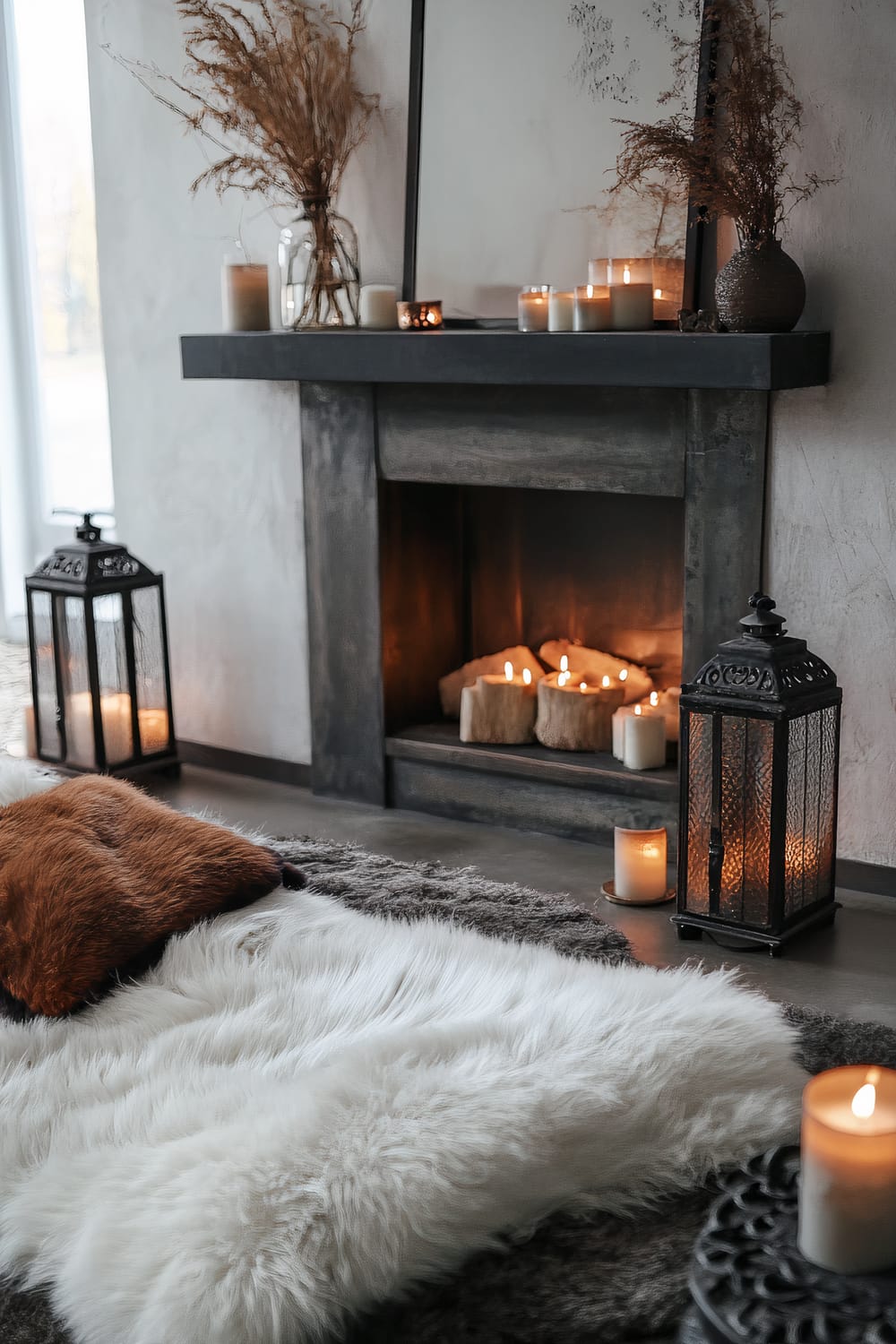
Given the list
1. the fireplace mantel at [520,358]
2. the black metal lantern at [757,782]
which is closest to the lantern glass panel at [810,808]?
the black metal lantern at [757,782]

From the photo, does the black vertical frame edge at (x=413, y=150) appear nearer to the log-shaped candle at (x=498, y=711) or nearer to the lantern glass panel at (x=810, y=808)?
the log-shaped candle at (x=498, y=711)

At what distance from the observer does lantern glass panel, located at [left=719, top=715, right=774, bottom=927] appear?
2543 mm

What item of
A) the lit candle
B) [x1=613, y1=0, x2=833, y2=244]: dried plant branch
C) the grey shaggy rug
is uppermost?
[x1=613, y1=0, x2=833, y2=244]: dried plant branch

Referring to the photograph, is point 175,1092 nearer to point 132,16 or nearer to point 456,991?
point 456,991

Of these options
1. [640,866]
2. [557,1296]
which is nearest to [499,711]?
[640,866]

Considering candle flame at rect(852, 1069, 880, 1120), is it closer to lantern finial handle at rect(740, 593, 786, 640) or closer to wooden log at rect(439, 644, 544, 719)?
lantern finial handle at rect(740, 593, 786, 640)

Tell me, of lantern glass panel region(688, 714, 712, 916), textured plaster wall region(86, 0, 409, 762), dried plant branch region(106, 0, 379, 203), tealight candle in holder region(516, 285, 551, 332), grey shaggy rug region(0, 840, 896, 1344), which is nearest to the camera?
grey shaggy rug region(0, 840, 896, 1344)

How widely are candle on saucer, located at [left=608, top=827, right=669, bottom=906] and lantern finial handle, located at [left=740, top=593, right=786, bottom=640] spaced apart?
487mm

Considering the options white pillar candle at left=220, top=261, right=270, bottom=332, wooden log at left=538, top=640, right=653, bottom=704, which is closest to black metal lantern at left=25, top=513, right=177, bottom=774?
white pillar candle at left=220, top=261, right=270, bottom=332

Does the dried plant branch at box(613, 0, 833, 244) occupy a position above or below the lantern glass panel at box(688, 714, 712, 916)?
above

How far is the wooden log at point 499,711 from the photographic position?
3.39 m

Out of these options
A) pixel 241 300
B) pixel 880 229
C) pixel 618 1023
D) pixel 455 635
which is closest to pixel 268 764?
pixel 455 635

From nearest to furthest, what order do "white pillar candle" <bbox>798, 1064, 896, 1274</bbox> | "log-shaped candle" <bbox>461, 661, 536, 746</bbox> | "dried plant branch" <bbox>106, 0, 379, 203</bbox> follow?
1. "white pillar candle" <bbox>798, 1064, 896, 1274</bbox>
2. "dried plant branch" <bbox>106, 0, 379, 203</bbox>
3. "log-shaped candle" <bbox>461, 661, 536, 746</bbox>

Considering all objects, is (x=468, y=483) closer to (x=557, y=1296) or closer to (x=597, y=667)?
(x=597, y=667)
